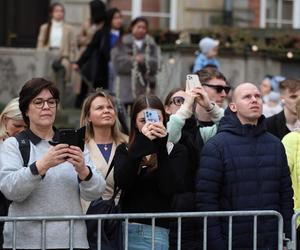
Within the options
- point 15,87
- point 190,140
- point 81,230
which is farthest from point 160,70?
point 81,230

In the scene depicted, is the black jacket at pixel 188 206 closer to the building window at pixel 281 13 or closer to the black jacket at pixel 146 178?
the black jacket at pixel 146 178

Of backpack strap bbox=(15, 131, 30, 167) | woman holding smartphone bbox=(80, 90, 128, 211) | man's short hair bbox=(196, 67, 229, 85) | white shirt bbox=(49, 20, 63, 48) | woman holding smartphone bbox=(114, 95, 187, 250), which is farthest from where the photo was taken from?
white shirt bbox=(49, 20, 63, 48)

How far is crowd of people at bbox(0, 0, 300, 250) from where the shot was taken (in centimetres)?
733

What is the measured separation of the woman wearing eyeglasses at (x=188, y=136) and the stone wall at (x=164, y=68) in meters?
6.31

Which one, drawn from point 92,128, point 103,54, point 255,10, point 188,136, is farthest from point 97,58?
point 188,136

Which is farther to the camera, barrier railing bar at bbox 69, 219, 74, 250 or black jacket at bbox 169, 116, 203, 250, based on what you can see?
black jacket at bbox 169, 116, 203, 250

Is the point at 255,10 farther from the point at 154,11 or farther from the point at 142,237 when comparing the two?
the point at 142,237

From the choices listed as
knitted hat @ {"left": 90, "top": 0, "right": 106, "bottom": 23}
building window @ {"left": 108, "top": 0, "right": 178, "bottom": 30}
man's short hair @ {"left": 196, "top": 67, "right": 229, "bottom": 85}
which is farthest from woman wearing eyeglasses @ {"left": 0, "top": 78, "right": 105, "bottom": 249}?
building window @ {"left": 108, "top": 0, "right": 178, "bottom": 30}

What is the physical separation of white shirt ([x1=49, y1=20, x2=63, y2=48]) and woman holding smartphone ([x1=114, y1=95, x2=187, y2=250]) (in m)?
8.79

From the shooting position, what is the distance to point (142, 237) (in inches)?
305

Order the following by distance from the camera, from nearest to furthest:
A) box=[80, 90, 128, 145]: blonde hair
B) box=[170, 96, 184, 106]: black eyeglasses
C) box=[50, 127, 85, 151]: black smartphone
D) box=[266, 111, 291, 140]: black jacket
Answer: box=[50, 127, 85, 151]: black smartphone < box=[80, 90, 128, 145]: blonde hair < box=[170, 96, 184, 106]: black eyeglasses < box=[266, 111, 291, 140]: black jacket

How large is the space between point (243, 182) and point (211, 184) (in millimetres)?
241

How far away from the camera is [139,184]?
7855 millimetres

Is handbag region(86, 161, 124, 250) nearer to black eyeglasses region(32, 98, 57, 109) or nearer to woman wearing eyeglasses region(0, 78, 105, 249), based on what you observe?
woman wearing eyeglasses region(0, 78, 105, 249)
